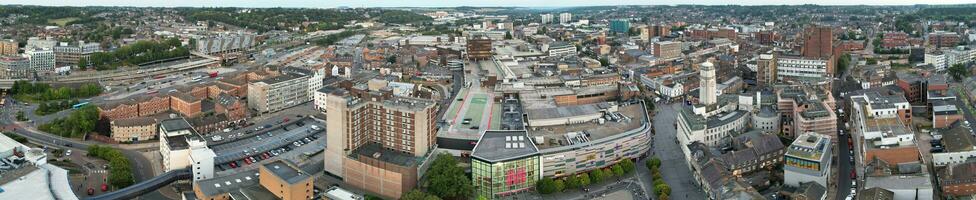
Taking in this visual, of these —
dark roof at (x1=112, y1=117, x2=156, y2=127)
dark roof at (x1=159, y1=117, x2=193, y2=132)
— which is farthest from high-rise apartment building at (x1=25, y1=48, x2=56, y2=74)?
dark roof at (x1=159, y1=117, x2=193, y2=132)

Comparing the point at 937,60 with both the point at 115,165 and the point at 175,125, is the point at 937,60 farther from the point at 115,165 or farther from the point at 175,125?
the point at 115,165

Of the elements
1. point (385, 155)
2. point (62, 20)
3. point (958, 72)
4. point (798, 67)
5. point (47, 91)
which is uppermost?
point (62, 20)

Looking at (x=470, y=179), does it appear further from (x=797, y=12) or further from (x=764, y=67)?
(x=797, y=12)

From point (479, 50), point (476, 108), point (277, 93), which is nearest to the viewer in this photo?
point (476, 108)

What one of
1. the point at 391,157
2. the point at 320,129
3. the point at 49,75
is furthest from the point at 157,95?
the point at 391,157

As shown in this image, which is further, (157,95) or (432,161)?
(157,95)

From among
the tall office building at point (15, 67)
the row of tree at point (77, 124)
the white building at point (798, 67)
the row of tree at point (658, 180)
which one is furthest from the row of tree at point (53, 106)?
the white building at point (798, 67)

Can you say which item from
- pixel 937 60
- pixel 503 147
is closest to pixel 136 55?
pixel 503 147
